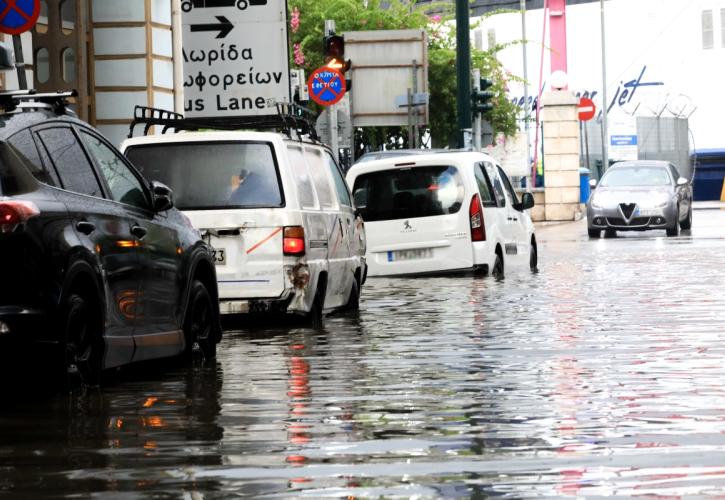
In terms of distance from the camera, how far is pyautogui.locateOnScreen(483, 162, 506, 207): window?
23.7 meters

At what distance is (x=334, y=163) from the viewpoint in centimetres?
1784

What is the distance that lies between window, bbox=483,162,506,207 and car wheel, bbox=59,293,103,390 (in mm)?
13987

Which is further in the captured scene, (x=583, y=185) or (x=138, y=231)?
(x=583, y=185)

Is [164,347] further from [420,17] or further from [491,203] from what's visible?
[420,17]

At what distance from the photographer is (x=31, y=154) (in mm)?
9609

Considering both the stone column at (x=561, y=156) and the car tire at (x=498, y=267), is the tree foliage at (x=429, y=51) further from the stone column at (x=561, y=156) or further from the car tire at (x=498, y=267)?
the car tire at (x=498, y=267)

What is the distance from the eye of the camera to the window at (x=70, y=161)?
32.6ft

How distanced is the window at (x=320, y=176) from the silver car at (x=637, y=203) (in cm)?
2187

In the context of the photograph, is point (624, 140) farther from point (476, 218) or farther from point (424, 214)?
point (424, 214)

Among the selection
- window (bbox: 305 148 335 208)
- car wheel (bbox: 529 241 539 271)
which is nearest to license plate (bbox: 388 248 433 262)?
car wheel (bbox: 529 241 539 271)

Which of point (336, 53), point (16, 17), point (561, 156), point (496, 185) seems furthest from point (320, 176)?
point (561, 156)

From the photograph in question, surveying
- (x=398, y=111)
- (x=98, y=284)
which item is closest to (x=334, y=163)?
(x=98, y=284)

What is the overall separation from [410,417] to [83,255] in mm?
1999

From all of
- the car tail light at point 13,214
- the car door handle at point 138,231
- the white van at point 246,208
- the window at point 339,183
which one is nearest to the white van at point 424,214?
the window at point 339,183
